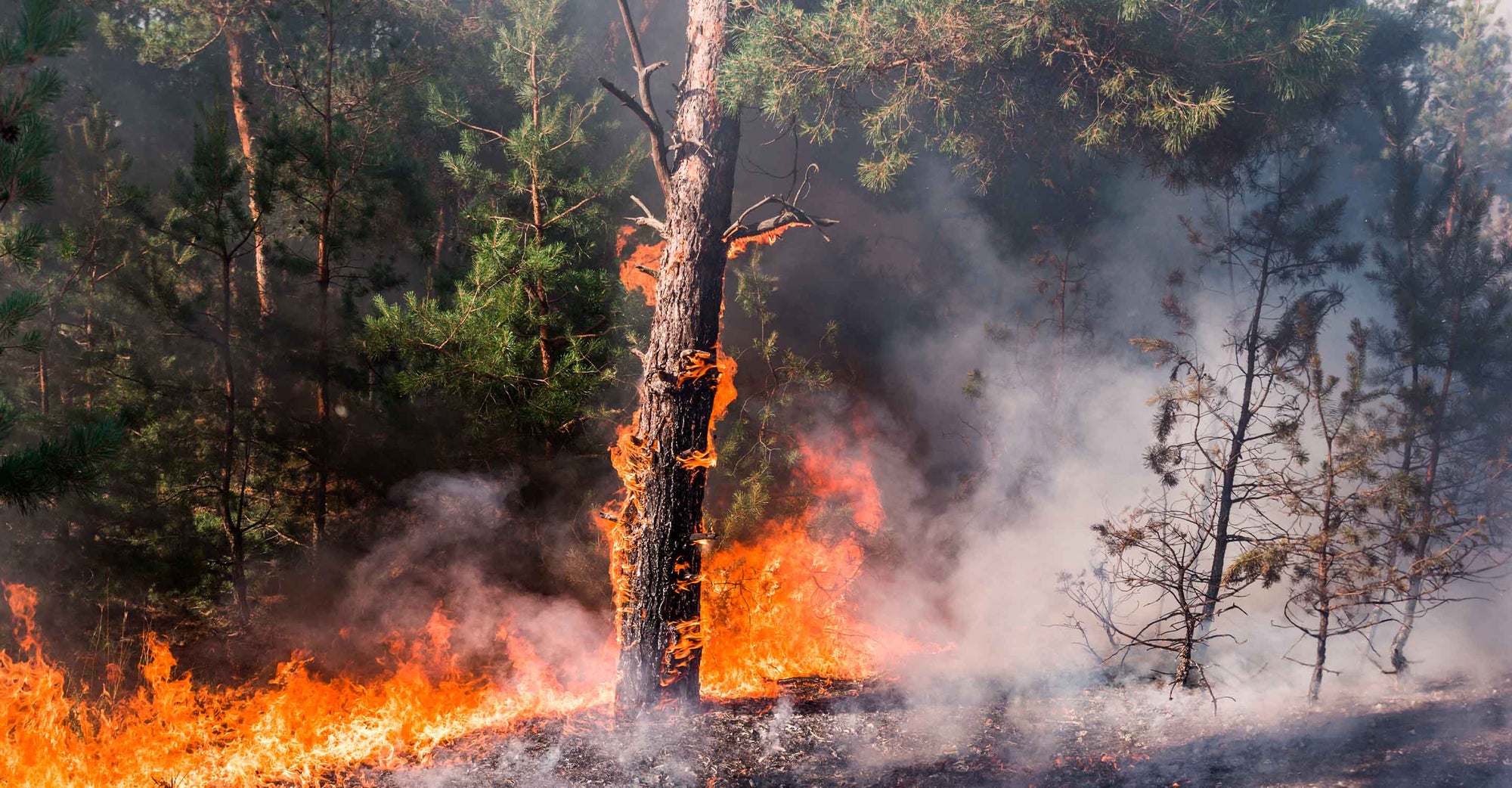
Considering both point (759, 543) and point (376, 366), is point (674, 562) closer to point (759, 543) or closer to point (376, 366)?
point (759, 543)

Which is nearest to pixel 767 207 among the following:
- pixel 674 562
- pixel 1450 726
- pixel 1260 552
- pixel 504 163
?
pixel 504 163

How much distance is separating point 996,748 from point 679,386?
3810 mm

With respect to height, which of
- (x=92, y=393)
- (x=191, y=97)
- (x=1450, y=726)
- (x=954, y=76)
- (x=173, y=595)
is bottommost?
(x=1450, y=726)

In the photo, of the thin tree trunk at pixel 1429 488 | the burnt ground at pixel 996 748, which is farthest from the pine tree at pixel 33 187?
the thin tree trunk at pixel 1429 488

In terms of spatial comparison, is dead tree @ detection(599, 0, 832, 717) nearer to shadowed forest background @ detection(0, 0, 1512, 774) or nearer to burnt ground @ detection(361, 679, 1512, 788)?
shadowed forest background @ detection(0, 0, 1512, 774)

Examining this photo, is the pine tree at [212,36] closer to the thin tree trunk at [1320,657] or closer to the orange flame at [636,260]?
the orange flame at [636,260]

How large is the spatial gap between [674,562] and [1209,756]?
4448 mm

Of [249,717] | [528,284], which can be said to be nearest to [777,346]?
[528,284]

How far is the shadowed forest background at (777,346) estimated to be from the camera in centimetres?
767

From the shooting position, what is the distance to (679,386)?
6.80 meters

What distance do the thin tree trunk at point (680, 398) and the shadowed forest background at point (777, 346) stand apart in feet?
1.22

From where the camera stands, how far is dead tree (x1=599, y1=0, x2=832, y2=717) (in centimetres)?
684

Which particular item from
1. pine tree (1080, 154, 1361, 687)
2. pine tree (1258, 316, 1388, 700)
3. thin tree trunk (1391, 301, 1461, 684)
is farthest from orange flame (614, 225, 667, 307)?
thin tree trunk (1391, 301, 1461, 684)

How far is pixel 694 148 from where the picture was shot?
6910mm
